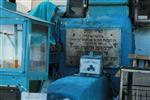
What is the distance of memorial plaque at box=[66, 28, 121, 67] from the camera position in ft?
23.1

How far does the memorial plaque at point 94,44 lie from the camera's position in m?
7.05

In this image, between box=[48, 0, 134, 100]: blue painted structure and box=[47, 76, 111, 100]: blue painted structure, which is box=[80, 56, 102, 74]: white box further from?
box=[48, 0, 134, 100]: blue painted structure

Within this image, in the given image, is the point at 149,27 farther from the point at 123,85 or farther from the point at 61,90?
the point at 61,90

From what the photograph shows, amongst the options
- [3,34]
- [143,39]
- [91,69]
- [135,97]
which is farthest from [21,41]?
[143,39]

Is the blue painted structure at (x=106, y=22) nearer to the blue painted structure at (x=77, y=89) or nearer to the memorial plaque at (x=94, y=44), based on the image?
the memorial plaque at (x=94, y=44)

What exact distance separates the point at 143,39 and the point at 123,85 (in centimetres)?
162

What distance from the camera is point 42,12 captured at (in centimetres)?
721

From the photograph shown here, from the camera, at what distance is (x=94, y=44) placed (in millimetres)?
7117

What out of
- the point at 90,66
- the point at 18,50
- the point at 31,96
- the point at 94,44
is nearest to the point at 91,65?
the point at 90,66

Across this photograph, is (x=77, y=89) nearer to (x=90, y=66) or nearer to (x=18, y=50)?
(x=18, y=50)

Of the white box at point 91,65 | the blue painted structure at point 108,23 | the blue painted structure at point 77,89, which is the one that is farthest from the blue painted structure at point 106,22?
the blue painted structure at point 77,89

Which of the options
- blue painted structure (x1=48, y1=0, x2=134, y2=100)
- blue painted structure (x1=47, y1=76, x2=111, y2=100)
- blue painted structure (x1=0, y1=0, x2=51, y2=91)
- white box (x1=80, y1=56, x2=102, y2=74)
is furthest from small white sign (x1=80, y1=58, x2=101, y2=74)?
blue painted structure (x1=0, y1=0, x2=51, y2=91)

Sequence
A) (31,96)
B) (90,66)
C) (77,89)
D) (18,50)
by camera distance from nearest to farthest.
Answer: (31,96), (18,50), (77,89), (90,66)

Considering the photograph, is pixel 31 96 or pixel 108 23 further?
pixel 108 23
